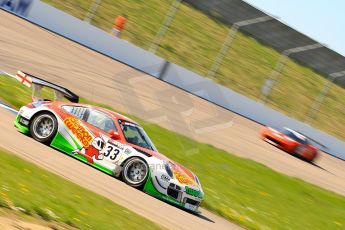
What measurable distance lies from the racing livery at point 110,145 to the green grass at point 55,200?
240 cm

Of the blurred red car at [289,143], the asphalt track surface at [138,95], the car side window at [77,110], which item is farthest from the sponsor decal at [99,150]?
the blurred red car at [289,143]

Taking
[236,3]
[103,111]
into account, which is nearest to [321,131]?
[236,3]

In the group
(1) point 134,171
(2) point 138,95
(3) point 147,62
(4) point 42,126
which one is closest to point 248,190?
(1) point 134,171

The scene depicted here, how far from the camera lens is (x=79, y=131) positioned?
1396cm

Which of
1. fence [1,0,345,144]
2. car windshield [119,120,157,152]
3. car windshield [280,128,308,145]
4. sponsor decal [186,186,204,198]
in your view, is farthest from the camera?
car windshield [280,128,308,145]

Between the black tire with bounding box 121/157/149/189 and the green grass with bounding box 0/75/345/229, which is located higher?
the green grass with bounding box 0/75/345/229

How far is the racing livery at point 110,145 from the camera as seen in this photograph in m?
13.6

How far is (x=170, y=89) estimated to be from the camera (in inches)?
1121

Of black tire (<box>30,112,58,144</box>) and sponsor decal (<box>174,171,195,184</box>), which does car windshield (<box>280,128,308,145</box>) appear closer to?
sponsor decal (<box>174,171,195,184</box>)

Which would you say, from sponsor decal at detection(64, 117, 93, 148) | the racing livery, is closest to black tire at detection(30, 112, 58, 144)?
the racing livery

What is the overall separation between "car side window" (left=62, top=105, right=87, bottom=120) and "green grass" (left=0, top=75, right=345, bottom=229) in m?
3.10

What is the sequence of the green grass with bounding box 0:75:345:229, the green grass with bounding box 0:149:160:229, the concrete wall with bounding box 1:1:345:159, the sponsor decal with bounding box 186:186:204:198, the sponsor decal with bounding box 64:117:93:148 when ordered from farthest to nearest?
the concrete wall with bounding box 1:1:345:159 < the green grass with bounding box 0:75:345:229 < the sponsor decal with bounding box 64:117:93:148 < the sponsor decal with bounding box 186:186:204:198 < the green grass with bounding box 0:149:160:229

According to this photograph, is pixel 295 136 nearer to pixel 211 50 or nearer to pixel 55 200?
pixel 211 50

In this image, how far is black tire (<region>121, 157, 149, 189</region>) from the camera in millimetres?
13602
